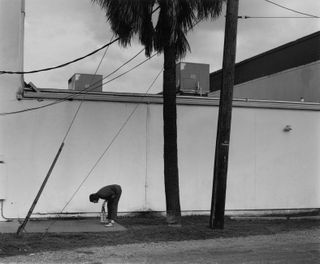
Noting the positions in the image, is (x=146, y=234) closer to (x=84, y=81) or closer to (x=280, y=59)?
(x=84, y=81)

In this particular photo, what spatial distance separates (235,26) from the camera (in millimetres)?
13328

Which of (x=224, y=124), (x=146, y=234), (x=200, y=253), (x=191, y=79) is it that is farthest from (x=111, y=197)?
(x=191, y=79)

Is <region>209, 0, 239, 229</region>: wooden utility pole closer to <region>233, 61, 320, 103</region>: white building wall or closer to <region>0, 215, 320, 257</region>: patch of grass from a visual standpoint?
<region>0, 215, 320, 257</region>: patch of grass

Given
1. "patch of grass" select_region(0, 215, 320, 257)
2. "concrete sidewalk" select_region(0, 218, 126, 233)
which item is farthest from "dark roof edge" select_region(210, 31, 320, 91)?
"concrete sidewalk" select_region(0, 218, 126, 233)

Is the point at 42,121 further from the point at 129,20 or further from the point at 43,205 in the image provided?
the point at 129,20

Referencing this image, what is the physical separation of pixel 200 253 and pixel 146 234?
230 centimetres

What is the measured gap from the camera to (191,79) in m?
19.5

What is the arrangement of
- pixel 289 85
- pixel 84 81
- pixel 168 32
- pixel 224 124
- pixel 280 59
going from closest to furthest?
pixel 224 124 → pixel 168 32 → pixel 84 81 → pixel 289 85 → pixel 280 59

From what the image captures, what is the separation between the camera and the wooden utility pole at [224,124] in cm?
1314

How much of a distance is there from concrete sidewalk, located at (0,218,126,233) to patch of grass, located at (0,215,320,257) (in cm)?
60

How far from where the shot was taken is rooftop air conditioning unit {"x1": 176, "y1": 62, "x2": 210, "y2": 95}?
63.3 ft

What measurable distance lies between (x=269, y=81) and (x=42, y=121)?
39.1 ft

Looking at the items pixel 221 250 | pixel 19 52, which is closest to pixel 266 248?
pixel 221 250

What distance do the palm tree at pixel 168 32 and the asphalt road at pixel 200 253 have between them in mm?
2442
